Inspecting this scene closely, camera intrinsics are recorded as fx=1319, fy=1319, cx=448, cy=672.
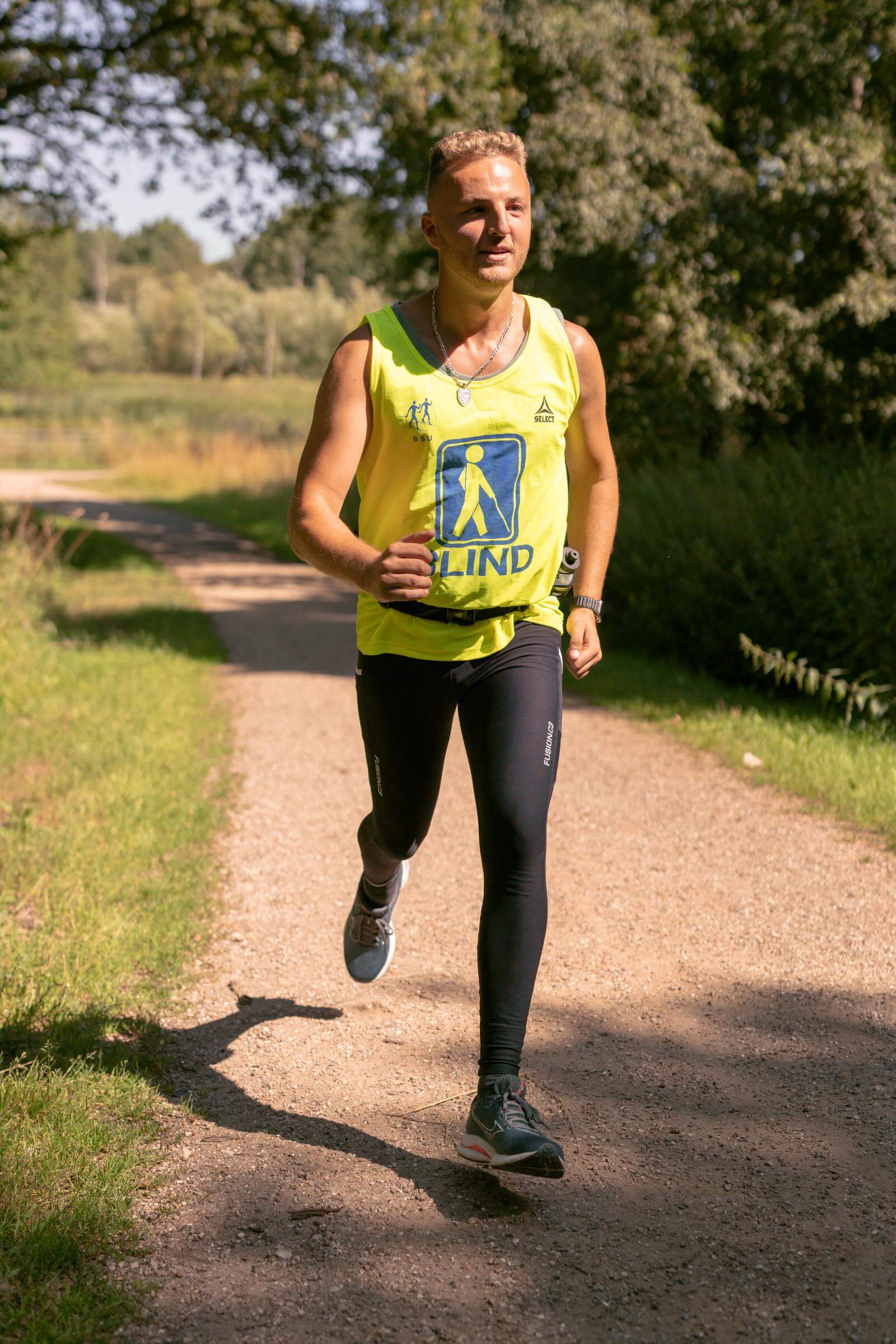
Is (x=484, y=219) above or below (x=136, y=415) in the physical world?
above

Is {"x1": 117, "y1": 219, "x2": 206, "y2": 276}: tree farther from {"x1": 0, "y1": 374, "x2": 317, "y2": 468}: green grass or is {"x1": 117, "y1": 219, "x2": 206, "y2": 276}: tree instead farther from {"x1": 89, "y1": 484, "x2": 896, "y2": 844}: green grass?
{"x1": 89, "y1": 484, "x2": 896, "y2": 844}: green grass

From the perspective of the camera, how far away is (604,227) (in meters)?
13.0

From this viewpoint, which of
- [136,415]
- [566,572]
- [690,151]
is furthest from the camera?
[136,415]

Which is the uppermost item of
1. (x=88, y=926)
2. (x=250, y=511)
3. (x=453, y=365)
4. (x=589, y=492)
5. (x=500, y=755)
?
(x=453, y=365)

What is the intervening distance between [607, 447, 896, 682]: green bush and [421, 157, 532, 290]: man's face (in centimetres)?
576

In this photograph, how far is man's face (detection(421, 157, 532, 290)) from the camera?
120 inches

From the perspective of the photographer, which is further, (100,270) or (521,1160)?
(100,270)

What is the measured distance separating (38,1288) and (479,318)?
7.59 feet

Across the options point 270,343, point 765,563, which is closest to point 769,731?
point 765,563

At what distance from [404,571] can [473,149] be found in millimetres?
1112

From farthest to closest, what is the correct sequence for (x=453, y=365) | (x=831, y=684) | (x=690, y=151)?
(x=690, y=151) < (x=831, y=684) < (x=453, y=365)

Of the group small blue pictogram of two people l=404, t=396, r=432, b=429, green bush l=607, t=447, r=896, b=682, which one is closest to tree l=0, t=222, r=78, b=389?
green bush l=607, t=447, r=896, b=682

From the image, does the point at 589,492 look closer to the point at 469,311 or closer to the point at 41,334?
the point at 469,311

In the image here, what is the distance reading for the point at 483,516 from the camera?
3068 mm
